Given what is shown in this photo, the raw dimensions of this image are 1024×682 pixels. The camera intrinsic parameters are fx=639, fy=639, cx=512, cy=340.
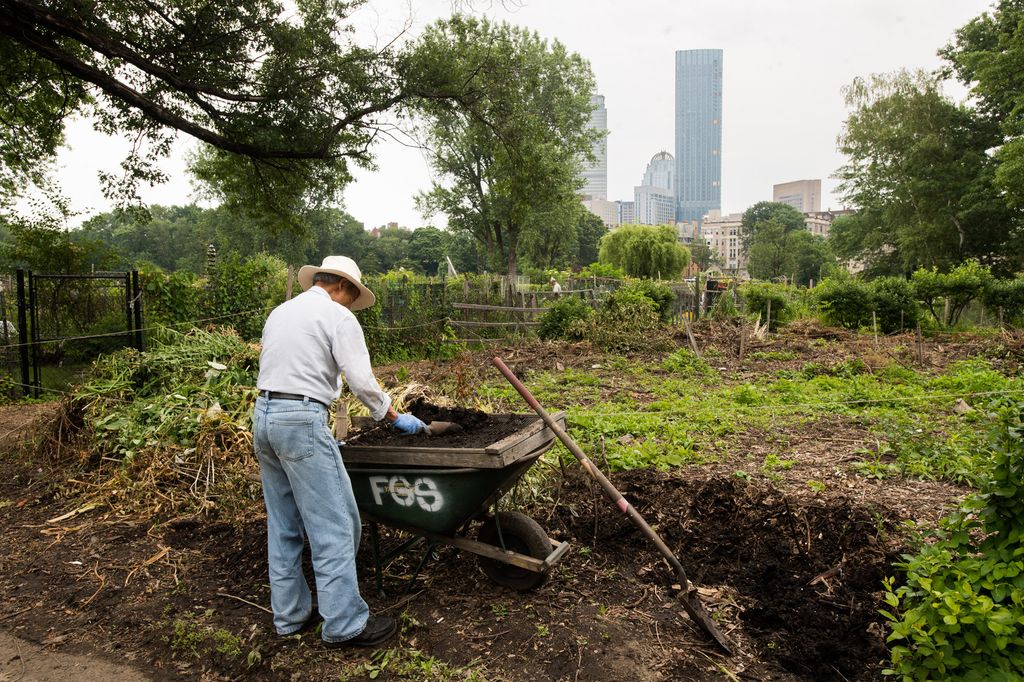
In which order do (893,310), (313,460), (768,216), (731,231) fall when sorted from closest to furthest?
(313,460), (893,310), (768,216), (731,231)

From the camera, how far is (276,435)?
3078 millimetres

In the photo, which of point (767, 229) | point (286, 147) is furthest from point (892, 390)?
point (767, 229)

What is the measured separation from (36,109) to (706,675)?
12639 mm

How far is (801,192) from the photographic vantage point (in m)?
196

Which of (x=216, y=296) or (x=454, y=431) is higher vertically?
(x=216, y=296)

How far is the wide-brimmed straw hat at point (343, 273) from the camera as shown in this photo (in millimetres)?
3344

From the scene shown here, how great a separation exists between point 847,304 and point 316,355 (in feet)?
55.5

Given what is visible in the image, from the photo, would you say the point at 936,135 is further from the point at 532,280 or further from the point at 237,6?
the point at 237,6

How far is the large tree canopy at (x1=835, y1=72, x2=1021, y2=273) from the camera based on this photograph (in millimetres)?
27188

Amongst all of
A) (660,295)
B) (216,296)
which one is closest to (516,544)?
(216,296)

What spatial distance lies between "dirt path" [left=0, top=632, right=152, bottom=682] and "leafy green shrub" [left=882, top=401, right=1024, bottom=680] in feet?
11.0

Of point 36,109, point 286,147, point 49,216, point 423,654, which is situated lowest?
point 423,654

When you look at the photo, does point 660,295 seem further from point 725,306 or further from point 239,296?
point 239,296

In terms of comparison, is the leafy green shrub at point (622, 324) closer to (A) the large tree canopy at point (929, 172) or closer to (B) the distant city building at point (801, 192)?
(A) the large tree canopy at point (929, 172)
